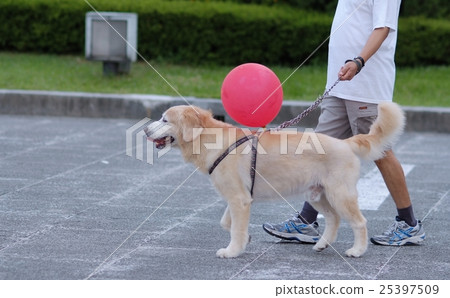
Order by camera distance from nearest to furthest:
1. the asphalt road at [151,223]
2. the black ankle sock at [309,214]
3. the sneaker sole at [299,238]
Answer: the asphalt road at [151,223]
the sneaker sole at [299,238]
the black ankle sock at [309,214]

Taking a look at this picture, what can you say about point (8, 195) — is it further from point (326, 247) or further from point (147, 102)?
point (147, 102)

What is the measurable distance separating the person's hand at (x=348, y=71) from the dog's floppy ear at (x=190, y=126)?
0.98 m

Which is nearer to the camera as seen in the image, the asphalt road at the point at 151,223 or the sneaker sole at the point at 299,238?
the asphalt road at the point at 151,223

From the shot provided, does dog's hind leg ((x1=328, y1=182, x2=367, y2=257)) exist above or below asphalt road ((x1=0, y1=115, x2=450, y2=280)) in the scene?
above

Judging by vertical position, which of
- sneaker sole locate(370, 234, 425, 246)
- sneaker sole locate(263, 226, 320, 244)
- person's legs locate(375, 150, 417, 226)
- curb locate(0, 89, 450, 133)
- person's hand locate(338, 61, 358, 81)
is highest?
person's hand locate(338, 61, 358, 81)

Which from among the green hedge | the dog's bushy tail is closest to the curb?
the green hedge

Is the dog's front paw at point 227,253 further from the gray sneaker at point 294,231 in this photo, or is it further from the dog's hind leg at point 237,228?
the gray sneaker at point 294,231

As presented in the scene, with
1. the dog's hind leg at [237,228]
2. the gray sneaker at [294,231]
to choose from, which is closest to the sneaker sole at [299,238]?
the gray sneaker at [294,231]

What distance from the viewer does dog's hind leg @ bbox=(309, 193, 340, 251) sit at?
579 cm

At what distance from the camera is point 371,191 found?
8.00 metres

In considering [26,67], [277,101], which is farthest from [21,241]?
[26,67]

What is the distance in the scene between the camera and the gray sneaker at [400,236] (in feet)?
19.6

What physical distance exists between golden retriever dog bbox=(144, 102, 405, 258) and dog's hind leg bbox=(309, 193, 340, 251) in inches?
5.4

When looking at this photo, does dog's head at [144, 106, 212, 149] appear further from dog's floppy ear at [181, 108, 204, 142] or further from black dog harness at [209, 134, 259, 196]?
black dog harness at [209, 134, 259, 196]
